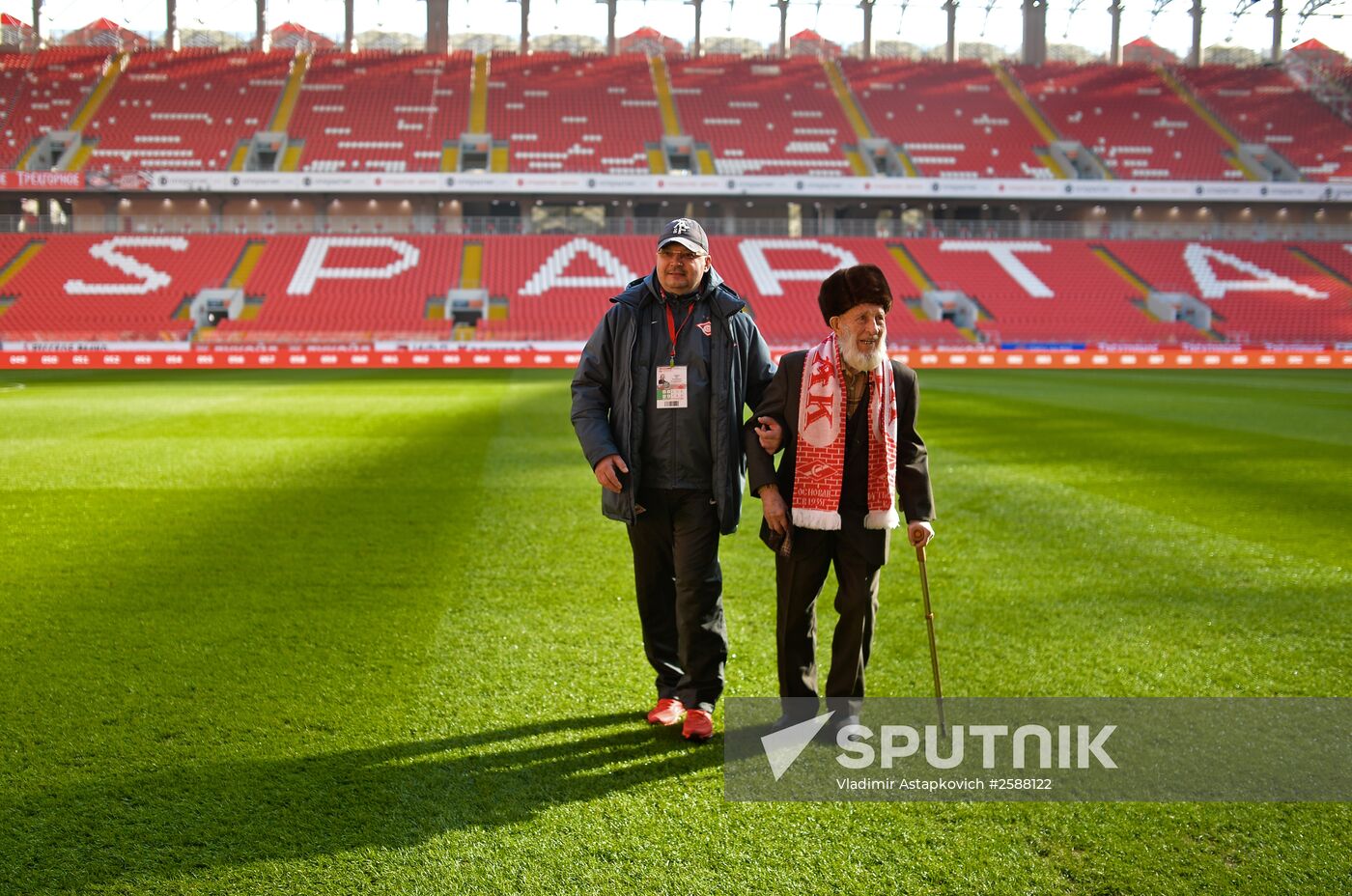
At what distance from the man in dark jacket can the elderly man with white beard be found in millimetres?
186

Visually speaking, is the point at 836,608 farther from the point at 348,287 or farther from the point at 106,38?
the point at 106,38

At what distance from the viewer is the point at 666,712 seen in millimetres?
4387

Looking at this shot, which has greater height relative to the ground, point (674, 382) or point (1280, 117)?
point (1280, 117)

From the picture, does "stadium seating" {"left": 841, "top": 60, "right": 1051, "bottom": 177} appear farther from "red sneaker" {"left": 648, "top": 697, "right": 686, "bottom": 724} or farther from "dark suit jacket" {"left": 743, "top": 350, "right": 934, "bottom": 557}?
"red sneaker" {"left": 648, "top": 697, "right": 686, "bottom": 724}

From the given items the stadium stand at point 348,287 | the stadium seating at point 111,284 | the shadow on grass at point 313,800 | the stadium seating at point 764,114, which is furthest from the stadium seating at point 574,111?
the shadow on grass at point 313,800

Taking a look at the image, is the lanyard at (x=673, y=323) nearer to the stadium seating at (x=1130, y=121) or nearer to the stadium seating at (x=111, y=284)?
the stadium seating at (x=111, y=284)

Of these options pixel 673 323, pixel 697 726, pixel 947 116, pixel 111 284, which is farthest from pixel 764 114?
pixel 697 726

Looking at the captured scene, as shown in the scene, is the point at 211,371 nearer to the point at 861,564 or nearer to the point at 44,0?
the point at 861,564

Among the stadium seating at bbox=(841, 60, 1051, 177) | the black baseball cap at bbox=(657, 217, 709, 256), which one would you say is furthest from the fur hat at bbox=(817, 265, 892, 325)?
the stadium seating at bbox=(841, 60, 1051, 177)

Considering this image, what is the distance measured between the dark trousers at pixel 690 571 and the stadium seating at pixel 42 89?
48.5m

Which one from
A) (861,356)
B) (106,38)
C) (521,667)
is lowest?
(521,667)

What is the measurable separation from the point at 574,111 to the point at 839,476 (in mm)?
49557

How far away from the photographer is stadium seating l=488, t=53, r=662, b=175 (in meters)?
46.8

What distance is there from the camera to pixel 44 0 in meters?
53.3
